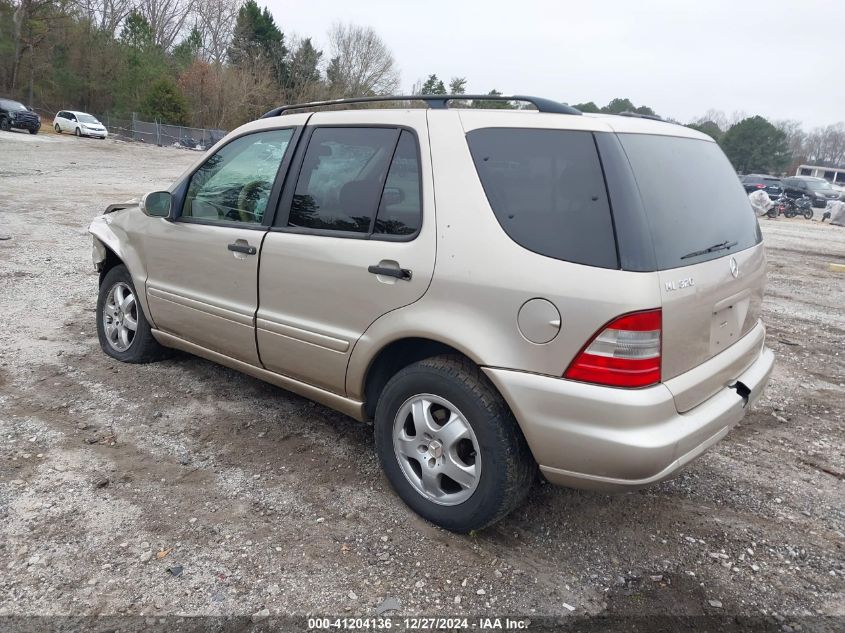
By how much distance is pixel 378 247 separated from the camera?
300 cm

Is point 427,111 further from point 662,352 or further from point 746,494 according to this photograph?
point 746,494

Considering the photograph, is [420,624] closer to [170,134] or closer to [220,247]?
[220,247]

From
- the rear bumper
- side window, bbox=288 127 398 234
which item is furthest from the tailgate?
side window, bbox=288 127 398 234

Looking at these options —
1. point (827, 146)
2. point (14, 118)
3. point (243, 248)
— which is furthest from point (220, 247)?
point (827, 146)

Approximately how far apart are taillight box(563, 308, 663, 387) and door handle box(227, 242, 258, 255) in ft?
6.39

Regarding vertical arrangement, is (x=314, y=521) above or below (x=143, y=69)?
below

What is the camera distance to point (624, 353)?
7.79 feet

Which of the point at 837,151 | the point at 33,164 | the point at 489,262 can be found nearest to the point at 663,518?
the point at 489,262

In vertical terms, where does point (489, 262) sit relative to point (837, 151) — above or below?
below

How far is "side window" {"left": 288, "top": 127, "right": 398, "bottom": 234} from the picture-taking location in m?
3.13

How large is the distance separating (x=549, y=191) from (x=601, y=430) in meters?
0.97

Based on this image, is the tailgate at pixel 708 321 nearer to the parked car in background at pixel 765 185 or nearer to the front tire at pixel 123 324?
the front tire at pixel 123 324

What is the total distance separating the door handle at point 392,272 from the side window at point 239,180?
967 mm

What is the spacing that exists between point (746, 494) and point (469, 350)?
1896 mm
